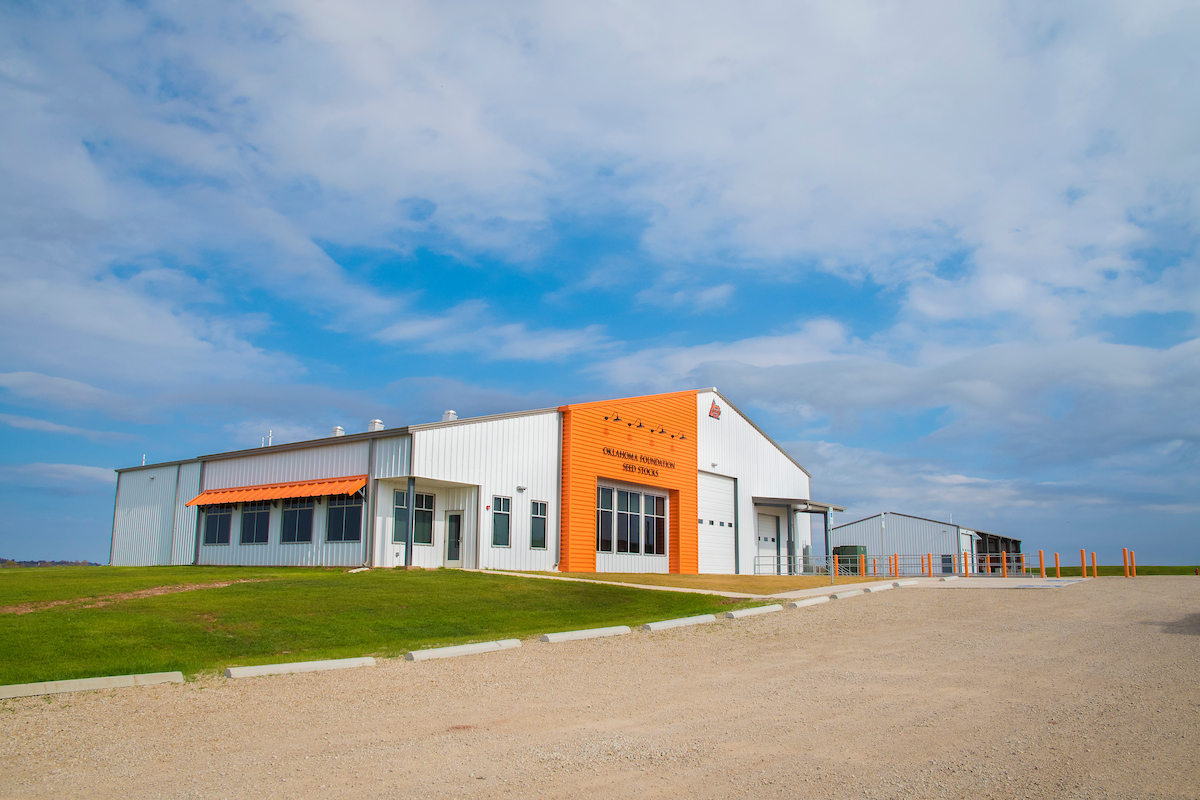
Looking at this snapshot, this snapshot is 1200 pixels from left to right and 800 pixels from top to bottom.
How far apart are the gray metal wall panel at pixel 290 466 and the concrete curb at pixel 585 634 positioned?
13.6 metres

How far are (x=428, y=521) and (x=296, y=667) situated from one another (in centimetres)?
1581

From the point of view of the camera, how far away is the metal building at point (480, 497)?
81.3 ft

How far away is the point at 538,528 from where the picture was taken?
90.7ft

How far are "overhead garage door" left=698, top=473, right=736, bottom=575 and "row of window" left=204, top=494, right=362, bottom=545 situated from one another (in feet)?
51.3

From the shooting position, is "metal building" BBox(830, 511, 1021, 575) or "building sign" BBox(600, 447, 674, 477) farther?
"metal building" BBox(830, 511, 1021, 575)

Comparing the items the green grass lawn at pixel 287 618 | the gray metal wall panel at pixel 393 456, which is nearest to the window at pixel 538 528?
the gray metal wall panel at pixel 393 456

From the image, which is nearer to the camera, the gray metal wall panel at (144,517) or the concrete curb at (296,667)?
the concrete curb at (296,667)

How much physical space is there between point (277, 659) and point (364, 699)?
3084 mm

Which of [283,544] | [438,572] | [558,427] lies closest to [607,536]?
[558,427]

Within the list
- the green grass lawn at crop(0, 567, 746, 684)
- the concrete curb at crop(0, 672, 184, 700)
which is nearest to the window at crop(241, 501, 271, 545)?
the green grass lawn at crop(0, 567, 746, 684)

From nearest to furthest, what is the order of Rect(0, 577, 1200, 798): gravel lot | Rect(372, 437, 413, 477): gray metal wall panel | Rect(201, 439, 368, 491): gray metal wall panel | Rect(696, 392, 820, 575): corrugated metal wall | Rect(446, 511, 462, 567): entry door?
Rect(0, 577, 1200, 798): gravel lot
Rect(372, 437, 413, 477): gray metal wall panel
Rect(201, 439, 368, 491): gray metal wall panel
Rect(446, 511, 462, 567): entry door
Rect(696, 392, 820, 575): corrugated metal wall

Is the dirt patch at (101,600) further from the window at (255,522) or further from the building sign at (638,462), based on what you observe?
the building sign at (638,462)

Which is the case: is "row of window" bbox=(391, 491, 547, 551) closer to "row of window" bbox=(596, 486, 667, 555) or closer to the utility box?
"row of window" bbox=(596, 486, 667, 555)

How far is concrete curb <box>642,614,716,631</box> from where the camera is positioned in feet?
45.3
